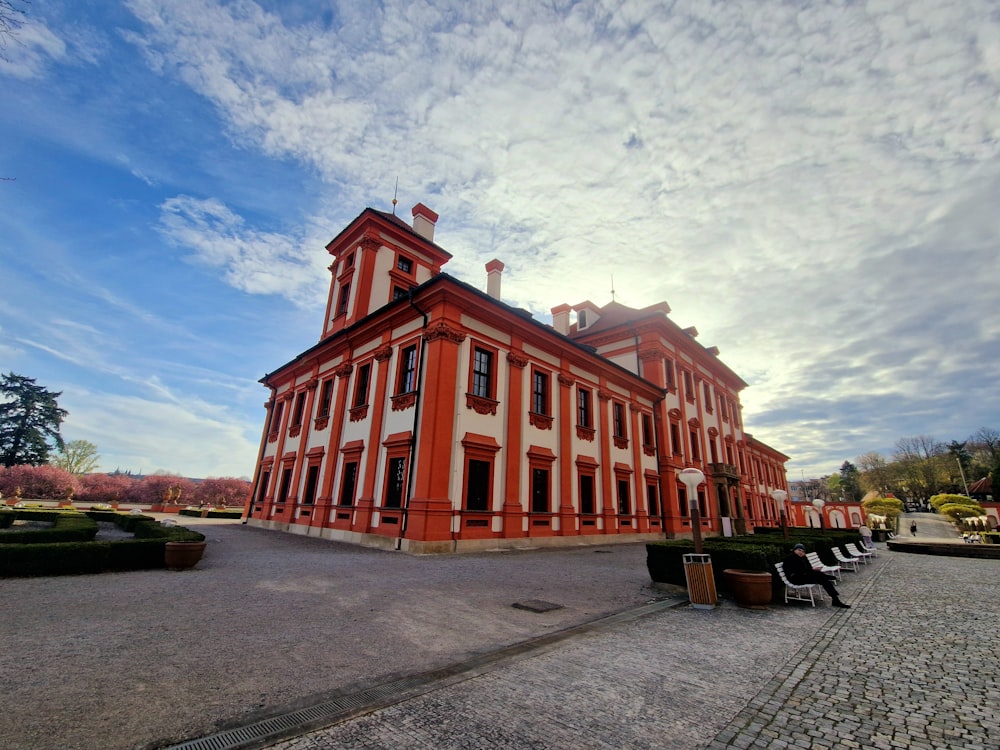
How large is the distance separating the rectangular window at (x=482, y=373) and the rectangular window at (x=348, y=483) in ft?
21.7

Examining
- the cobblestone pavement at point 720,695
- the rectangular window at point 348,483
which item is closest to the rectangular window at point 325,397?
the rectangular window at point 348,483

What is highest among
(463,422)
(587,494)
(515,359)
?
(515,359)

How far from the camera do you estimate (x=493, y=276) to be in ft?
74.7

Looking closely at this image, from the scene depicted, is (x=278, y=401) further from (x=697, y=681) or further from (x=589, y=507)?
(x=697, y=681)

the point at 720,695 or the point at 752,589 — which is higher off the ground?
the point at 752,589

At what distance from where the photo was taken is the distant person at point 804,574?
819cm

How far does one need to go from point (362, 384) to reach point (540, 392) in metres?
8.68

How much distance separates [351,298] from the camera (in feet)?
82.3

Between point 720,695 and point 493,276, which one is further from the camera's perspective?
point 493,276

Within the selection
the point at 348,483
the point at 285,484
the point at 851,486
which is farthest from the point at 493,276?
the point at 851,486

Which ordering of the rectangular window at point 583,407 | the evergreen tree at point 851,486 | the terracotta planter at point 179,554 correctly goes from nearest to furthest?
the terracotta planter at point 179,554
the rectangular window at point 583,407
the evergreen tree at point 851,486

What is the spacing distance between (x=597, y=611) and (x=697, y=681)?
3.12 meters

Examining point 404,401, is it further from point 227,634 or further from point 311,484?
point 227,634

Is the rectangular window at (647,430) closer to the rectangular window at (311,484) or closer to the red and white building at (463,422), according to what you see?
the red and white building at (463,422)
